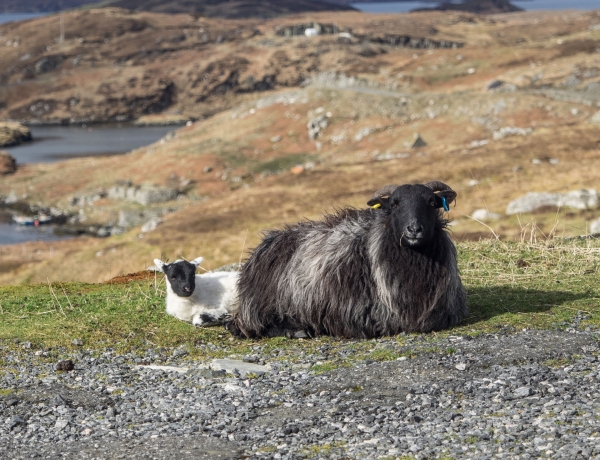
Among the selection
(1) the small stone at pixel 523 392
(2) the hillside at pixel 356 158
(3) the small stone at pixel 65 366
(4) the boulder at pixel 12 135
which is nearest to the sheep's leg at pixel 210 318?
(3) the small stone at pixel 65 366

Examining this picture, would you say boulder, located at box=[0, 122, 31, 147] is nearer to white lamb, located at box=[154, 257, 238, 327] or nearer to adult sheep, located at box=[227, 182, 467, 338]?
white lamb, located at box=[154, 257, 238, 327]

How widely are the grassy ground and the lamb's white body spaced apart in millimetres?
216

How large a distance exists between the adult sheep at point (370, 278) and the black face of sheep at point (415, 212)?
0.02m

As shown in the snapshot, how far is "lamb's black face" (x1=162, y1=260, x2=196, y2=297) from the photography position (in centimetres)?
1520

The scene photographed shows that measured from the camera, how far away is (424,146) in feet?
308

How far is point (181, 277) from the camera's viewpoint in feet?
50.8

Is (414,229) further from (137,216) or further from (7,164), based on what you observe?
(7,164)

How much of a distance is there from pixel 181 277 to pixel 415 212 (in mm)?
5007

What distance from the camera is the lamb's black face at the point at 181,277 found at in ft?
49.9

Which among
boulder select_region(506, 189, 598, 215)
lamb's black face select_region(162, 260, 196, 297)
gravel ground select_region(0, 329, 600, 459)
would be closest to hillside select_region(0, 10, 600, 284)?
boulder select_region(506, 189, 598, 215)

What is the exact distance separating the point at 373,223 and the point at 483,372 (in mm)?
3931

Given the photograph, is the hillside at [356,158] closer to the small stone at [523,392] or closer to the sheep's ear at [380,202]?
the sheep's ear at [380,202]

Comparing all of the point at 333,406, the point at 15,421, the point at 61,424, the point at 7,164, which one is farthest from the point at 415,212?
the point at 7,164

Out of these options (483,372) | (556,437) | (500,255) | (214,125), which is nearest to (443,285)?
(483,372)
